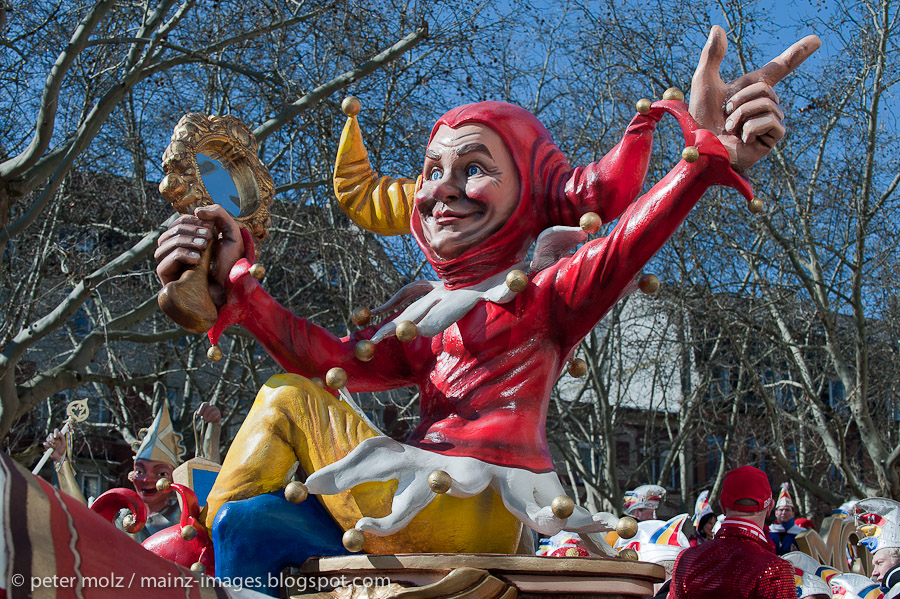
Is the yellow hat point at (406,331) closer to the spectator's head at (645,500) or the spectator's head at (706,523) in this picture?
the spectator's head at (706,523)

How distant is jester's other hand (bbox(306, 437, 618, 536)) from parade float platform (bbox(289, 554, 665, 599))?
0.12 metres

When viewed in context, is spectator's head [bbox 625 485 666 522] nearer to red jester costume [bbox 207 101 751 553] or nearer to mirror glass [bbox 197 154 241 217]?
red jester costume [bbox 207 101 751 553]

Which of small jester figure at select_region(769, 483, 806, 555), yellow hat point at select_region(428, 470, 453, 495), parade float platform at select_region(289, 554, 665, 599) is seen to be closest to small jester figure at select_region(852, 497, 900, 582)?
small jester figure at select_region(769, 483, 806, 555)

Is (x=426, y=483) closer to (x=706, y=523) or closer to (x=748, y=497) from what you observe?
(x=748, y=497)

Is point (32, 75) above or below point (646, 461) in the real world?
above

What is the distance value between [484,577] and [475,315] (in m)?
0.75

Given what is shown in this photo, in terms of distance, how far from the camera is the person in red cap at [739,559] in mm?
2582

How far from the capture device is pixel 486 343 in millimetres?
2363

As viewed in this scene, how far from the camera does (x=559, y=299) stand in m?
2.37

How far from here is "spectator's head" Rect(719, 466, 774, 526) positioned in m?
2.86

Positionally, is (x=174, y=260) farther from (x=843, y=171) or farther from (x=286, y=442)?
(x=843, y=171)

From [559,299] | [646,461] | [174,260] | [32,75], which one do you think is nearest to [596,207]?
[559,299]

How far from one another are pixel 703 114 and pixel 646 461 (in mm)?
10641

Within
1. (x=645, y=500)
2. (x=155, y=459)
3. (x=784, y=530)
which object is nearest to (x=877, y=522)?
(x=784, y=530)
